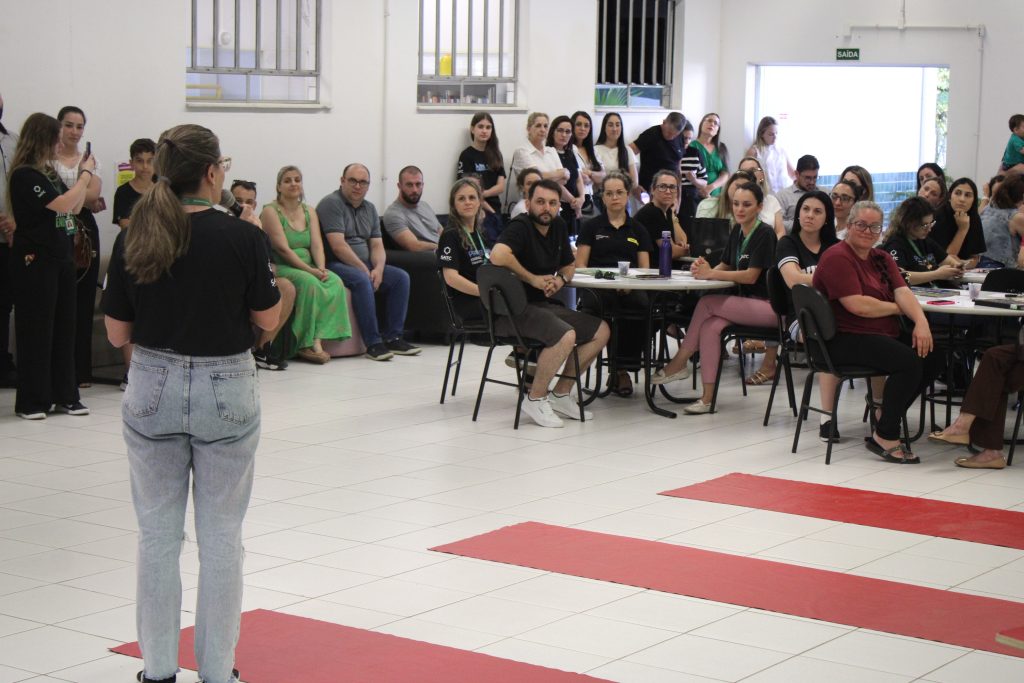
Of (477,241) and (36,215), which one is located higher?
(36,215)

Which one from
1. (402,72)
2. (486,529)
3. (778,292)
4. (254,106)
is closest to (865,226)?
(778,292)

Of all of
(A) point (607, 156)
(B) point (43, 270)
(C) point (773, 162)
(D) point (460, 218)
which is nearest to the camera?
(B) point (43, 270)

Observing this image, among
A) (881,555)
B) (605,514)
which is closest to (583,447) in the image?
(605,514)

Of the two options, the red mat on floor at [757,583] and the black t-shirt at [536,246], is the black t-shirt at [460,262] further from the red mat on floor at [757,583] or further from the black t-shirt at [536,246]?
the red mat on floor at [757,583]

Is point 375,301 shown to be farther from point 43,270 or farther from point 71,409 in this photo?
point 43,270

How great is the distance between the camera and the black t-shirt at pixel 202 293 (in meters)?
3.58

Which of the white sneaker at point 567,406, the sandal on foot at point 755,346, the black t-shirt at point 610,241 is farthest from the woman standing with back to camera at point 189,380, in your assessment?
the sandal on foot at point 755,346

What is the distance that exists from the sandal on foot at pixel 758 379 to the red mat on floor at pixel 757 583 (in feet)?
12.3

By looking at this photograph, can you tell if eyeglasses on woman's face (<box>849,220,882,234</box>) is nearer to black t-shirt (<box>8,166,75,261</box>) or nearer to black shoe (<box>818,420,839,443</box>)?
black shoe (<box>818,420,839,443</box>)

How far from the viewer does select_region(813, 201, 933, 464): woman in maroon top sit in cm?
677

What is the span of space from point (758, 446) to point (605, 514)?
1.68 meters

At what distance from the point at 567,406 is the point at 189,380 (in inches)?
175

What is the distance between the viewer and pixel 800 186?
37.2 ft

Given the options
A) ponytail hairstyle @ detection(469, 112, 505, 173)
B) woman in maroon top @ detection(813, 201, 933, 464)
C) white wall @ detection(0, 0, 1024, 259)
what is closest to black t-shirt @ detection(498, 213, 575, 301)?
→ woman in maroon top @ detection(813, 201, 933, 464)
